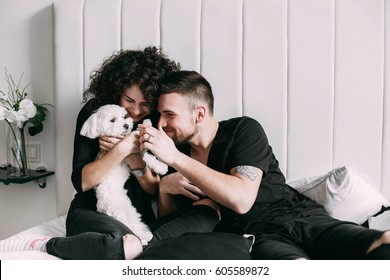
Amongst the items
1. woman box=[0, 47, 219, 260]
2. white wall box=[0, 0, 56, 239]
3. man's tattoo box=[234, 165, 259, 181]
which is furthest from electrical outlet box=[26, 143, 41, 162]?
man's tattoo box=[234, 165, 259, 181]

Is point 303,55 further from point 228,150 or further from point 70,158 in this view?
point 70,158

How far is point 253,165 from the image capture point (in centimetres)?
141

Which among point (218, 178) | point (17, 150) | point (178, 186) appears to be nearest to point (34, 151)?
point (17, 150)

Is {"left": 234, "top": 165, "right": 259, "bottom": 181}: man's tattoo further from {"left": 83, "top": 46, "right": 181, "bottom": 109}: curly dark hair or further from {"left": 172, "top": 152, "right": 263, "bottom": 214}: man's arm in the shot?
{"left": 83, "top": 46, "right": 181, "bottom": 109}: curly dark hair

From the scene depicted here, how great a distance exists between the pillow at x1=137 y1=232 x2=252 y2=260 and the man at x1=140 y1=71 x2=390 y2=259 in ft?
0.35

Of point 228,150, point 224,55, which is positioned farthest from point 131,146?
point 224,55

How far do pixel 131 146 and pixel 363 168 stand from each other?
1.06 m

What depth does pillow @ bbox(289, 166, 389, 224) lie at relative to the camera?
1515 millimetres

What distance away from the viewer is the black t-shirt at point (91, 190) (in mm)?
1600

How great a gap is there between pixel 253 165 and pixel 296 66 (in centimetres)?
62

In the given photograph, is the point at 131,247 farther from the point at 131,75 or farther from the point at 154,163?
the point at 131,75

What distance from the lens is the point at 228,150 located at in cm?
150

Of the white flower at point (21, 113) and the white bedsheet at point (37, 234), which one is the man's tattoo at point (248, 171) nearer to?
the white bedsheet at point (37, 234)

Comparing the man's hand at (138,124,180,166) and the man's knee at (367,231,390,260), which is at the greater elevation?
the man's hand at (138,124,180,166)
